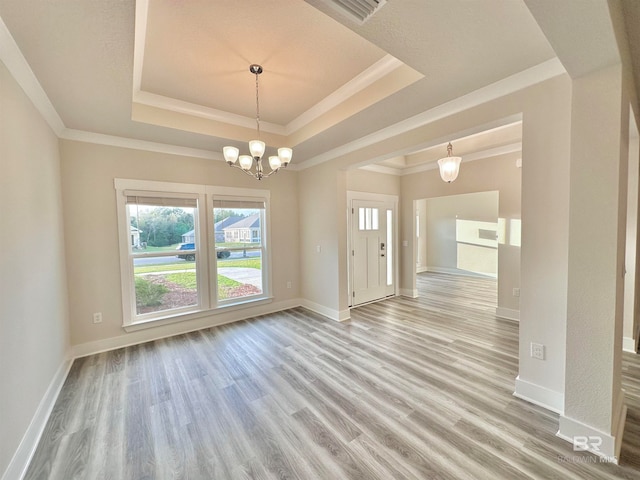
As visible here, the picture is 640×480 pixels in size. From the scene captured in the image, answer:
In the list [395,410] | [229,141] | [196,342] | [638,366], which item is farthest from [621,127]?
[196,342]

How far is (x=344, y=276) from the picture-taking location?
407 centimetres

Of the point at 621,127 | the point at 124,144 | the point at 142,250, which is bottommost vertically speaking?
the point at 142,250

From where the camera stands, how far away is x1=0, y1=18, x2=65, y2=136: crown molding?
1.51 metres

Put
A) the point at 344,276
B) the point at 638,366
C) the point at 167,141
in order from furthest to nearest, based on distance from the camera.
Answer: the point at 344,276 < the point at 167,141 < the point at 638,366

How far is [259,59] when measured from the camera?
2.21 meters

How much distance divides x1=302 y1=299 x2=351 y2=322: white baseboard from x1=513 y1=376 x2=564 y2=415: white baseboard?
2.29 m

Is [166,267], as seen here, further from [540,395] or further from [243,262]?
[540,395]

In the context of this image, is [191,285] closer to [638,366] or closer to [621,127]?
[621,127]

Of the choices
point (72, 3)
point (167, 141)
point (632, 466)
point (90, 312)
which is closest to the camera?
point (72, 3)

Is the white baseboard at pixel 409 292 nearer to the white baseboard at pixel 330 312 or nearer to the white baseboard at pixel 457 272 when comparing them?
the white baseboard at pixel 330 312

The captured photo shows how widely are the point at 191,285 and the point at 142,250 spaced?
81 centimetres

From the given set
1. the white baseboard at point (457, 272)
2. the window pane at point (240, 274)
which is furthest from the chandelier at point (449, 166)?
the white baseboard at point (457, 272)

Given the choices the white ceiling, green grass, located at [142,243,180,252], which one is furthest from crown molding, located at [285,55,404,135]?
green grass, located at [142,243,180,252]
